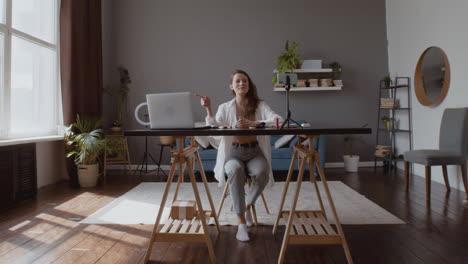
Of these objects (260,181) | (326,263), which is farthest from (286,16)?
(326,263)

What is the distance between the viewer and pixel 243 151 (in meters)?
2.27

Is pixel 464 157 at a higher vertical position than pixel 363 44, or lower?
lower

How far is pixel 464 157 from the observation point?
3.10 metres

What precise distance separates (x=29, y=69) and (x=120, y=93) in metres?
1.49

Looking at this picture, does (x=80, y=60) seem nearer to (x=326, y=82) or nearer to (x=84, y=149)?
(x=84, y=149)

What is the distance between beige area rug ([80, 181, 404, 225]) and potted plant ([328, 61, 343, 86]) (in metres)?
1.93

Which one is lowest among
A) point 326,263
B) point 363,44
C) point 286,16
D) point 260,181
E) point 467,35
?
point 326,263

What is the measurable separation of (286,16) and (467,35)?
8.77 ft

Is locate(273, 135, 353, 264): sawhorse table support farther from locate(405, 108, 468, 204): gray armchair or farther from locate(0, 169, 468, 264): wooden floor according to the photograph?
locate(405, 108, 468, 204): gray armchair

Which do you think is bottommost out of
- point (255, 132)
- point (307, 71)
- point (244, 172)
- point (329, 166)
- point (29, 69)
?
point (329, 166)

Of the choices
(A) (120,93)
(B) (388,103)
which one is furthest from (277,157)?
(A) (120,93)

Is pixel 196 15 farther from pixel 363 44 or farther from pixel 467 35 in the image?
pixel 467 35

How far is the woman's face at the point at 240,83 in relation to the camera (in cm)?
234

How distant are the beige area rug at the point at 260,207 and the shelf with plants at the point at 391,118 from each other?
5.04 feet
